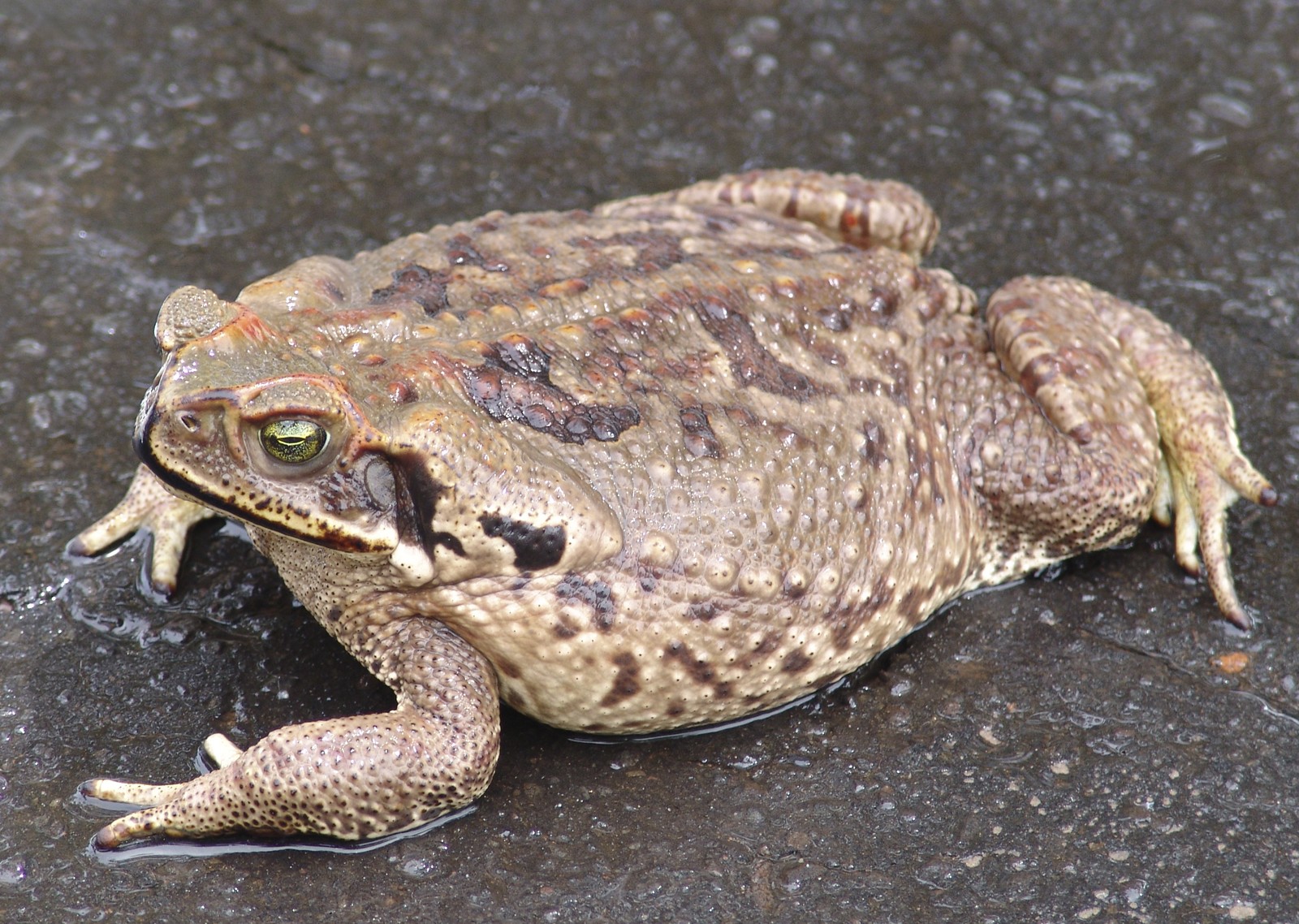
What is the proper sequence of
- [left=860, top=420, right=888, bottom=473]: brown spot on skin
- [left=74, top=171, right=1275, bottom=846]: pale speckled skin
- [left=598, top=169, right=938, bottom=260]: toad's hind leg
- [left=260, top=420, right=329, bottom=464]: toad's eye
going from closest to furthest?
[left=260, top=420, right=329, bottom=464]: toad's eye, [left=74, top=171, right=1275, bottom=846]: pale speckled skin, [left=860, top=420, right=888, bottom=473]: brown spot on skin, [left=598, top=169, right=938, bottom=260]: toad's hind leg

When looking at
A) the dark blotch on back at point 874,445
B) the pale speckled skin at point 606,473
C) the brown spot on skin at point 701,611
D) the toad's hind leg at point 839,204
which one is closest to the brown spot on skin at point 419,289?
the pale speckled skin at point 606,473

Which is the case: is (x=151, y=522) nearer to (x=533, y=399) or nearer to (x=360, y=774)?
(x=360, y=774)

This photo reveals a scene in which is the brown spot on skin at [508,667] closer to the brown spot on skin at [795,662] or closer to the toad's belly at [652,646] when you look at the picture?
the toad's belly at [652,646]

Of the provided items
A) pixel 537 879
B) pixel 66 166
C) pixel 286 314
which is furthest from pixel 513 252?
pixel 66 166

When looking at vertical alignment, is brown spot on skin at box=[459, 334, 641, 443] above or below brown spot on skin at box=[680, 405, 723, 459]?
above

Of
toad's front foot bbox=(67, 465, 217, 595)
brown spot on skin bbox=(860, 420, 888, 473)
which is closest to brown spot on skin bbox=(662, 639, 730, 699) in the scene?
brown spot on skin bbox=(860, 420, 888, 473)

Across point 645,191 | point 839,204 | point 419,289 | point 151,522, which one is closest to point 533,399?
point 419,289

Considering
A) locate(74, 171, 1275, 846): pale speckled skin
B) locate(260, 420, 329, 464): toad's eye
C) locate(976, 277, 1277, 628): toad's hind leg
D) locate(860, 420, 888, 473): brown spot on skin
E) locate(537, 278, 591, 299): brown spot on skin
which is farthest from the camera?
locate(976, 277, 1277, 628): toad's hind leg

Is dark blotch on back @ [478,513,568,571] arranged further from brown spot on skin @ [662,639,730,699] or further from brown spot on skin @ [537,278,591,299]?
brown spot on skin @ [537,278,591,299]
